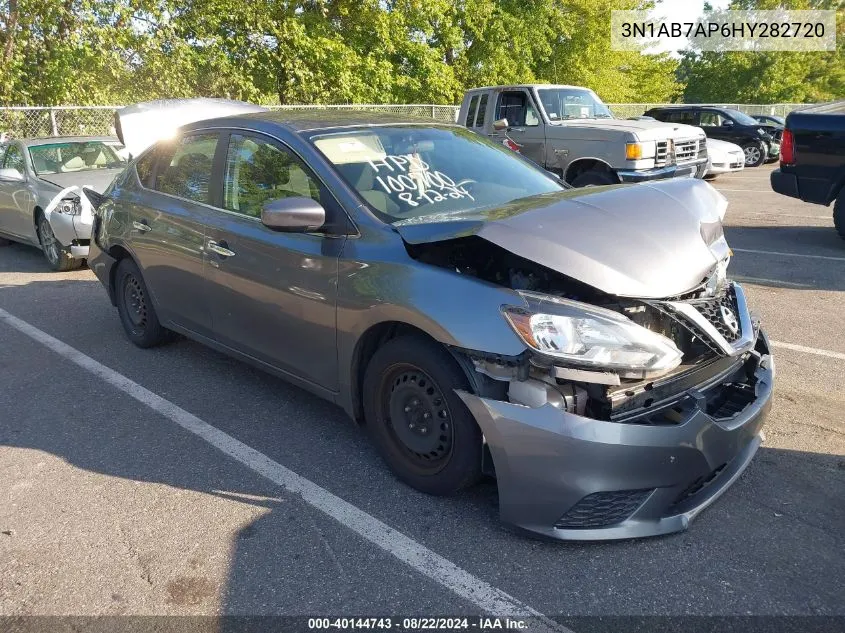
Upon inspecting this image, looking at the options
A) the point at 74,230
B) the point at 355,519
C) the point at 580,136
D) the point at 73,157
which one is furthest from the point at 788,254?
the point at 73,157

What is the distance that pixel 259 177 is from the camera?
4113mm

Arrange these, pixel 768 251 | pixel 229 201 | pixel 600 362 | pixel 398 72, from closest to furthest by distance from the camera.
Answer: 1. pixel 600 362
2. pixel 229 201
3. pixel 768 251
4. pixel 398 72

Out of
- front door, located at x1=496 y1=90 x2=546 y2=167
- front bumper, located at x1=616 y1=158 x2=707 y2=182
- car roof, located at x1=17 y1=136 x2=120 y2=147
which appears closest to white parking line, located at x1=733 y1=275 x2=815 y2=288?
front bumper, located at x1=616 y1=158 x2=707 y2=182

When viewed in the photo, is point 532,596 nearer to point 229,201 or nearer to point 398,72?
point 229,201

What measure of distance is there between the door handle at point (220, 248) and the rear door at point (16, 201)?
5.41 meters

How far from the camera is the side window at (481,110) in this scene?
12.1m

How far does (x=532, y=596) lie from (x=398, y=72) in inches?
923

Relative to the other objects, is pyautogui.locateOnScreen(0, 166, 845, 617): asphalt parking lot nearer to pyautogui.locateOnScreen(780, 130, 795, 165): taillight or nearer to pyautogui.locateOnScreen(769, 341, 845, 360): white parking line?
pyautogui.locateOnScreen(769, 341, 845, 360): white parking line

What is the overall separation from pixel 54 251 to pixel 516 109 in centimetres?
717

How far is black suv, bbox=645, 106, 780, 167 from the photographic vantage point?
19094mm

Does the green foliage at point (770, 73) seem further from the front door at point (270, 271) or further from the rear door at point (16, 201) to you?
the front door at point (270, 271)

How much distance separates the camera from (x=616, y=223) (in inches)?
122

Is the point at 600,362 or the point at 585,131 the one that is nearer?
the point at 600,362

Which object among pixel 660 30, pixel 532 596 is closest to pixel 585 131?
pixel 532 596
